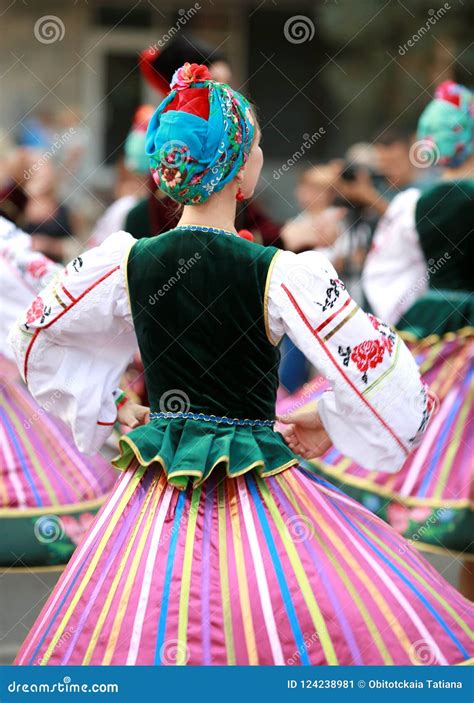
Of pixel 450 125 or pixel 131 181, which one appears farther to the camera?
pixel 131 181

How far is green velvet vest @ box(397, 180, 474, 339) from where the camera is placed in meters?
4.48

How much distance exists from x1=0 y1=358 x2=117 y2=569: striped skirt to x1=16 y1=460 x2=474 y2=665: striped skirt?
4.59 ft

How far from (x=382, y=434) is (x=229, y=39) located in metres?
14.3

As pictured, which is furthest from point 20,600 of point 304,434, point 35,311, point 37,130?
point 37,130

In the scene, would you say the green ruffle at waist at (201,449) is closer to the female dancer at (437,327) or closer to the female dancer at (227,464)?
the female dancer at (227,464)

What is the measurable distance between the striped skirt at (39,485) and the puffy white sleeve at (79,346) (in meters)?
1.14

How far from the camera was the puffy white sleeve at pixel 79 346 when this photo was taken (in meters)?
2.76

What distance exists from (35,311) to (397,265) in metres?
2.29

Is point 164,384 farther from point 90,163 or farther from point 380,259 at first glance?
point 90,163

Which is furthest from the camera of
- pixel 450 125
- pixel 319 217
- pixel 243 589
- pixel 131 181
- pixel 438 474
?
pixel 131 181

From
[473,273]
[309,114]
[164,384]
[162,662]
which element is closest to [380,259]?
[473,273]

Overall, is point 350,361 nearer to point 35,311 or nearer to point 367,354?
point 367,354

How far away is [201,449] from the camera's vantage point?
2.62m

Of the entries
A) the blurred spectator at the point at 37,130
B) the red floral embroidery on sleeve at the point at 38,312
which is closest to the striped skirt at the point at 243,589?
the red floral embroidery on sleeve at the point at 38,312
